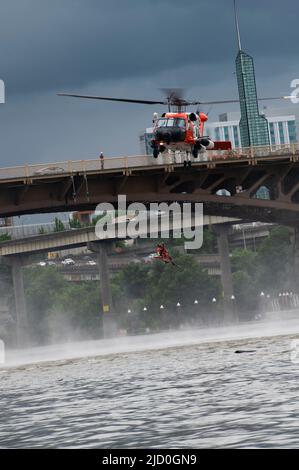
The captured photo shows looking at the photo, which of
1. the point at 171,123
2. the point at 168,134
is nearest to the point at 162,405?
the point at 168,134

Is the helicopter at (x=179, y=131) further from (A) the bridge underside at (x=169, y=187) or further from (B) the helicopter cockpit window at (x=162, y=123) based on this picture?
(A) the bridge underside at (x=169, y=187)

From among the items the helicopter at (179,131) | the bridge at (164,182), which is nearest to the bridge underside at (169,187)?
the bridge at (164,182)

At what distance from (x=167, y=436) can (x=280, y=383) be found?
1445 cm

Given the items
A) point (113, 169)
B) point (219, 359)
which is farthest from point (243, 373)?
point (113, 169)

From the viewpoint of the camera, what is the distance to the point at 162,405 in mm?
47594

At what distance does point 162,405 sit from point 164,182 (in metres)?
68.2

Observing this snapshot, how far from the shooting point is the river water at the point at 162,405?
37531 mm

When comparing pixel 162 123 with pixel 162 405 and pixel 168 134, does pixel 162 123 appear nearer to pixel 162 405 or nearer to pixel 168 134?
pixel 168 134

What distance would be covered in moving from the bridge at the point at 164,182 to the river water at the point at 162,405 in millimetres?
33070

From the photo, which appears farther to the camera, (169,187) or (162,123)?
(169,187)

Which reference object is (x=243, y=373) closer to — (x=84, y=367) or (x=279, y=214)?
(x=84, y=367)

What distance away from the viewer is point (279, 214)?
126250 millimetres

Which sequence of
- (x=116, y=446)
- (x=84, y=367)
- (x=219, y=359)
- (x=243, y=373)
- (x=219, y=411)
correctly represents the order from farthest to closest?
(x=84, y=367) → (x=219, y=359) → (x=243, y=373) → (x=219, y=411) → (x=116, y=446)

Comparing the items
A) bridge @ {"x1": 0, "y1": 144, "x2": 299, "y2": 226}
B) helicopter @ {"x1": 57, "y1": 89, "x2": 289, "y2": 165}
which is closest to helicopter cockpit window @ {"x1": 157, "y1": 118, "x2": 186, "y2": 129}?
helicopter @ {"x1": 57, "y1": 89, "x2": 289, "y2": 165}
